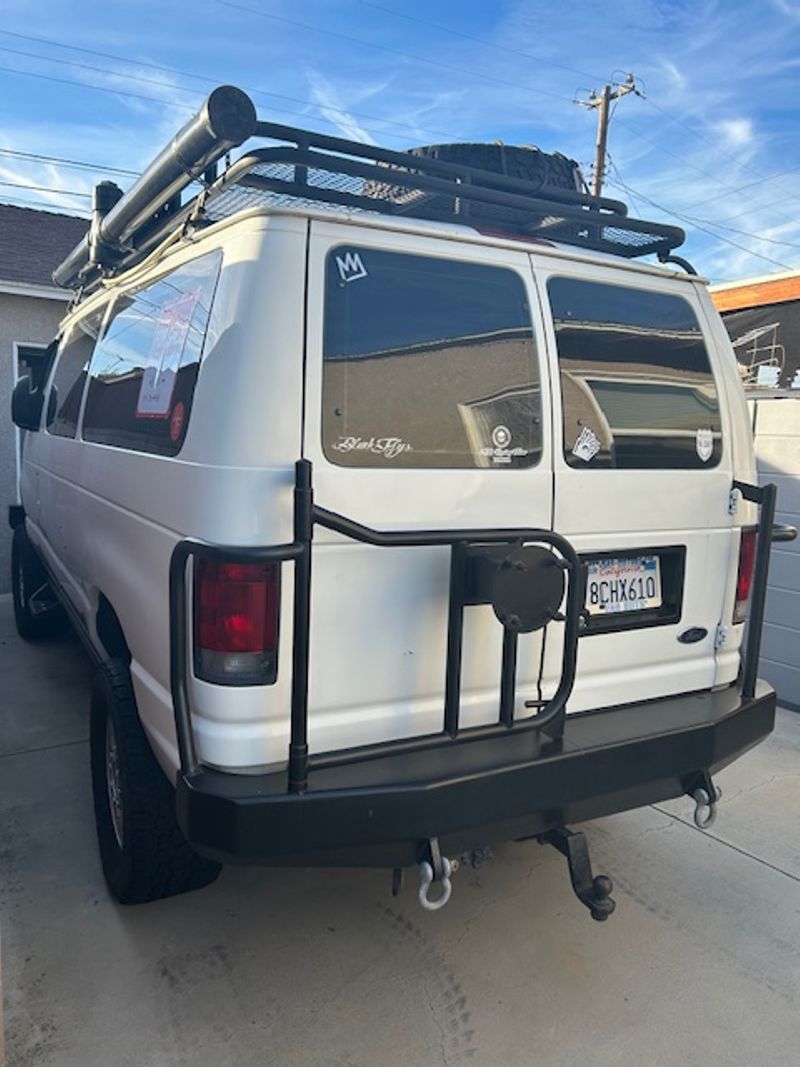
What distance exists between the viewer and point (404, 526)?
2309 millimetres

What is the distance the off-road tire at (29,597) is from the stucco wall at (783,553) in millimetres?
5206

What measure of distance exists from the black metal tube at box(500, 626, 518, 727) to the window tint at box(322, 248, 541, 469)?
54 cm

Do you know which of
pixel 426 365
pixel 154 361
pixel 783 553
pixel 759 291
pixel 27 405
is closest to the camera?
pixel 426 365

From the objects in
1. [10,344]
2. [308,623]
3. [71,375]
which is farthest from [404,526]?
[10,344]

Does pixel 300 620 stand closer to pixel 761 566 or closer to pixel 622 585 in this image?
pixel 622 585

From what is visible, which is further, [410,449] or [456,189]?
[456,189]

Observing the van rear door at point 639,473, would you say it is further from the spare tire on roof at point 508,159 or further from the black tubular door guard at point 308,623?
the spare tire on roof at point 508,159

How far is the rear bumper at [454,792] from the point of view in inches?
81.7

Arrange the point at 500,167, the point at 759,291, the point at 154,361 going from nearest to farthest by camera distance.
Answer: the point at 154,361 → the point at 500,167 → the point at 759,291

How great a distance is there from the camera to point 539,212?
287cm

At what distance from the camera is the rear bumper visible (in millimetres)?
2076

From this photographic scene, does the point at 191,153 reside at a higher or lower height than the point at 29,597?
higher

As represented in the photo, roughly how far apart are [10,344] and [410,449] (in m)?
7.15

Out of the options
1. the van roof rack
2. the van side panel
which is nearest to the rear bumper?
the van side panel
